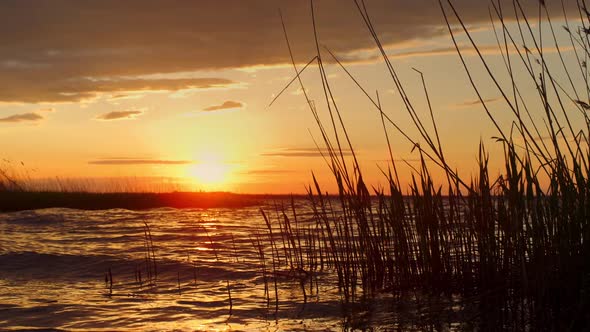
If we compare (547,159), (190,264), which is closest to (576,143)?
(547,159)

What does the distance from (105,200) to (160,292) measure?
19.4m

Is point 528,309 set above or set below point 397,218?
below

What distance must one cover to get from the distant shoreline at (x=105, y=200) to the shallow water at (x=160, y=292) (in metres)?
11.0

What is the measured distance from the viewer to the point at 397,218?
224 inches

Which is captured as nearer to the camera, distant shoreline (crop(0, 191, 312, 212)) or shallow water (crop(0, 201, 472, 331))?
shallow water (crop(0, 201, 472, 331))

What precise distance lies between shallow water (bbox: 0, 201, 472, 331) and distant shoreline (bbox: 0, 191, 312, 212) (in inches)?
434

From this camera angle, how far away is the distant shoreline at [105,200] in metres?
21.9

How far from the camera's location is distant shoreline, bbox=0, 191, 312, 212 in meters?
21.9

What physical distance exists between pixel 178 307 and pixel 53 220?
35.8ft

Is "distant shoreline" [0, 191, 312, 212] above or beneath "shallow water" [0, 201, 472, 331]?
above

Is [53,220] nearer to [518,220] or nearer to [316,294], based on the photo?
[316,294]

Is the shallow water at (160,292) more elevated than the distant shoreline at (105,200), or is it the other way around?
the distant shoreline at (105,200)

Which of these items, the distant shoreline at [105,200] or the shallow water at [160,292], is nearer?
the shallow water at [160,292]

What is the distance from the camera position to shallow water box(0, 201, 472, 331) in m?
5.14
